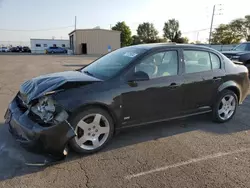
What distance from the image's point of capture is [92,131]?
3.28 m

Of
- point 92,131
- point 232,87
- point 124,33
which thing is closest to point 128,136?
point 92,131

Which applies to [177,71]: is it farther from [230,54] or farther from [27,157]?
Result: [230,54]

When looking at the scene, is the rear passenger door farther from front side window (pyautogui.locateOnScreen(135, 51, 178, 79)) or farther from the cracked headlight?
the cracked headlight

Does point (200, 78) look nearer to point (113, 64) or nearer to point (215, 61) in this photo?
point (215, 61)

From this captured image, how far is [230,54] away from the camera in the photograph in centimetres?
1041

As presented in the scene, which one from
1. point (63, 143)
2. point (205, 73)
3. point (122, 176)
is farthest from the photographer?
point (205, 73)

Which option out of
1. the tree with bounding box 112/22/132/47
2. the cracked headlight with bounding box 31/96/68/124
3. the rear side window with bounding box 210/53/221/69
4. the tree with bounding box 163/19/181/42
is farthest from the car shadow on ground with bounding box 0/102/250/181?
the tree with bounding box 163/19/181/42

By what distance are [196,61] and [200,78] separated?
35 centimetres

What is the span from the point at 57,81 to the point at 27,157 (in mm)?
1203

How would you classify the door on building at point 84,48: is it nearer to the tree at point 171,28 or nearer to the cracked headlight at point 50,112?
the tree at point 171,28

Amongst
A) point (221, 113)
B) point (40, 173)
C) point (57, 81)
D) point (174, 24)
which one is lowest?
point (40, 173)

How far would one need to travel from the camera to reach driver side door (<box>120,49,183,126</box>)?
347 centimetres

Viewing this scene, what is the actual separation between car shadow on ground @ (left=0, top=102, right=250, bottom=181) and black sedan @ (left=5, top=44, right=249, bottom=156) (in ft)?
0.79

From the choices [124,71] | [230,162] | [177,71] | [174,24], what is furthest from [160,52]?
[174,24]
